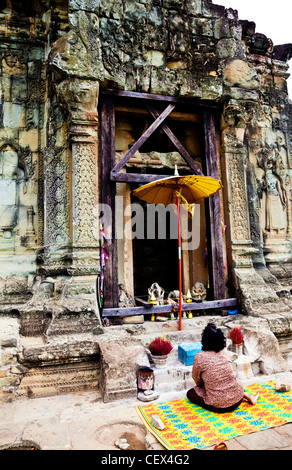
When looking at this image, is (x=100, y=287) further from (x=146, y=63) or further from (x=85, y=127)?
(x=146, y=63)

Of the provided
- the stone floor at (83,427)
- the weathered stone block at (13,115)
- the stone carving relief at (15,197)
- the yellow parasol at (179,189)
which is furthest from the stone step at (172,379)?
the weathered stone block at (13,115)

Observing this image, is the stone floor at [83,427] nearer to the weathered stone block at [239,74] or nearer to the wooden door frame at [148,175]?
the wooden door frame at [148,175]

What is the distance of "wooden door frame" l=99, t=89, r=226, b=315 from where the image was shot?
534 cm

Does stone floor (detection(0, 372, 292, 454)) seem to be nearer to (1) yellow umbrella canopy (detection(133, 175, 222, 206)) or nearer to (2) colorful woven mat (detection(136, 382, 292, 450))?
(2) colorful woven mat (detection(136, 382, 292, 450))

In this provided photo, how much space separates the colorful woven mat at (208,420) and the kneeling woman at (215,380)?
3.1 inches

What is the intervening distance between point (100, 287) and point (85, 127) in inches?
103

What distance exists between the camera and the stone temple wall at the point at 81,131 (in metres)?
5.09

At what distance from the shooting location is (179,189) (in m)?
5.32

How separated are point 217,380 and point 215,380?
0.02 m

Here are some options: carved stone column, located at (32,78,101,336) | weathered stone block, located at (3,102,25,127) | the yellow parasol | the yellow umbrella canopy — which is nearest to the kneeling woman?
the yellow parasol

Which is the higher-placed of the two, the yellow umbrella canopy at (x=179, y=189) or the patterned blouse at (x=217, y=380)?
the yellow umbrella canopy at (x=179, y=189)

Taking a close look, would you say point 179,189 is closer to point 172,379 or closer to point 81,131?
point 81,131

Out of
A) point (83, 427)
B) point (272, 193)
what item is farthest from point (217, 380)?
point (272, 193)

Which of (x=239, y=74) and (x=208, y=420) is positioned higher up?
(x=239, y=74)
